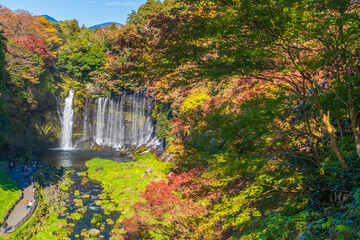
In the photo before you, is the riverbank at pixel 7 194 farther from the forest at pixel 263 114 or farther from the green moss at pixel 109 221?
the forest at pixel 263 114

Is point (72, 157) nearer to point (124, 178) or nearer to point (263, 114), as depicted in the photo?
point (124, 178)

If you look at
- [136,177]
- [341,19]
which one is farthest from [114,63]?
[341,19]

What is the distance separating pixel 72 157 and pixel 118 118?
1158 centimetres

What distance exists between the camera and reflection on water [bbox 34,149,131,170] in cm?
3200

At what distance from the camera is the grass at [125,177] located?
21725mm

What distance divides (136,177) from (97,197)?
212 inches

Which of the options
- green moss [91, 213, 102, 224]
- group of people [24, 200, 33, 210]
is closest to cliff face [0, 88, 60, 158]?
group of people [24, 200, 33, 210]

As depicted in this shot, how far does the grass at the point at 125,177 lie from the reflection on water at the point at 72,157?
203 centimetres

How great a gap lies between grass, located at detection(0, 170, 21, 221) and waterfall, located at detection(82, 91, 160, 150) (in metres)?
21.9

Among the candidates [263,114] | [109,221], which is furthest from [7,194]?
[263,114]

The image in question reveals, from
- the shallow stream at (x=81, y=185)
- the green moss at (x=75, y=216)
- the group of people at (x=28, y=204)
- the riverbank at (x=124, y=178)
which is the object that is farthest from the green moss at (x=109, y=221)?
the group of people at (x=28, y=204)

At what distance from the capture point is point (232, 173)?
741 centimetres

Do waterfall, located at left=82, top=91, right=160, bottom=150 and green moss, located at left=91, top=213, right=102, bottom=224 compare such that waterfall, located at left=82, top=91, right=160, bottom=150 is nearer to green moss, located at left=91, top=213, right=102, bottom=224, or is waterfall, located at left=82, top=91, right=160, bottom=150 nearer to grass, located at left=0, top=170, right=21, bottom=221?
grass, located at left=0, top=170, right=21, bottom=221

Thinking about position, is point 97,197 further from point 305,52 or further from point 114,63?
point 114,63
